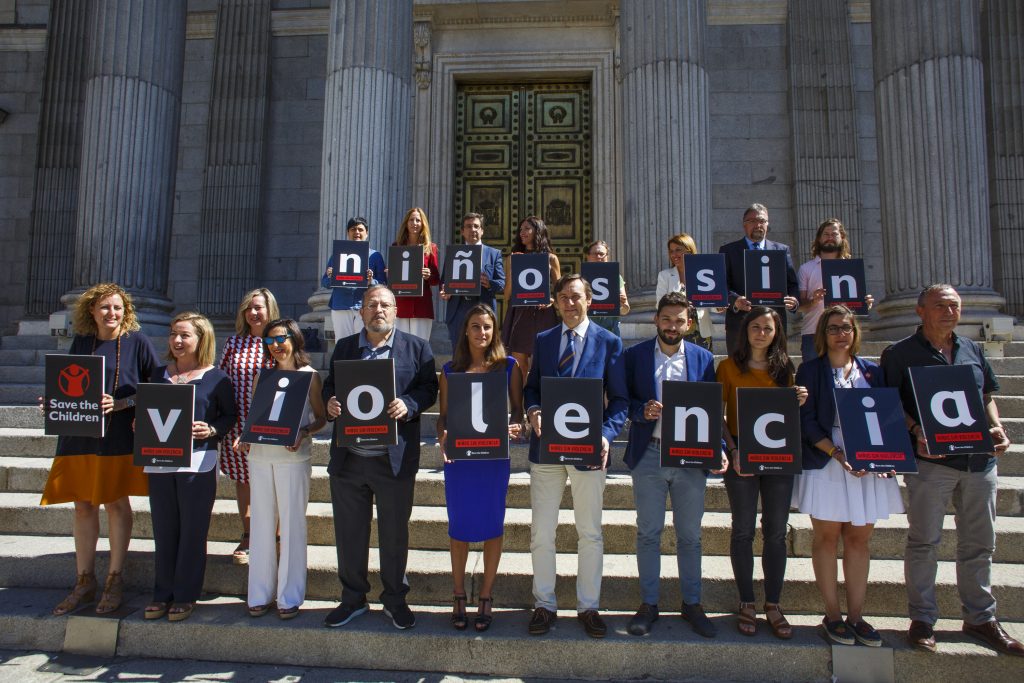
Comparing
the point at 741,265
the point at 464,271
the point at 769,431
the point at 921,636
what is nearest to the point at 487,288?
the point at 464,271

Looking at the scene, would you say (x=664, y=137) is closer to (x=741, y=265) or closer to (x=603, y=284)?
(x=741, y=265)

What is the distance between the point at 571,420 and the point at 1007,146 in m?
12.1

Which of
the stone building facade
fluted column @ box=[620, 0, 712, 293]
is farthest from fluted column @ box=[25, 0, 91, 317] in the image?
fluted column @ box=[620, 0, 712, 293]

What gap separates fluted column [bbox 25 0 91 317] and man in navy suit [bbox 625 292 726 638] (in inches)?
520

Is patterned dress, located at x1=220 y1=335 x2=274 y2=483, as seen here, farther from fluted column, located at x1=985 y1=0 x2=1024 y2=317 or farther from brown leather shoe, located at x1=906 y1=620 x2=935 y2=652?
fluted column, located at x1=985 y1=0 x2=1024 y2=317

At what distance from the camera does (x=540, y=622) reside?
4.43m

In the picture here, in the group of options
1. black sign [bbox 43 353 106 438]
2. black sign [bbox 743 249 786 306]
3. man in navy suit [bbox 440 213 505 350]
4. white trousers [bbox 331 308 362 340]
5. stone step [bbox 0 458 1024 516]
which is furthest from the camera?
white trousers [bbox 331 308 362 340]

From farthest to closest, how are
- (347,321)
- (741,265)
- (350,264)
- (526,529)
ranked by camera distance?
1. (347,321)
2. (350,264)
3. (741,265)
4. (526,529)

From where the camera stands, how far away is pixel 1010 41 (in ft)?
40.0

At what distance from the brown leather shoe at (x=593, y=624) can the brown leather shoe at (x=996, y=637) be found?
2.35 metres

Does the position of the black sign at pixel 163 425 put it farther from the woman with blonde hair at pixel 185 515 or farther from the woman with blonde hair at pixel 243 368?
the woman with blonde hair at pixel 243 368

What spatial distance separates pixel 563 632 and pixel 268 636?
1976mm

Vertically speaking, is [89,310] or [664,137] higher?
[664,137]

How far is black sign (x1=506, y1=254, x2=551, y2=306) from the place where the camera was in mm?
6227
